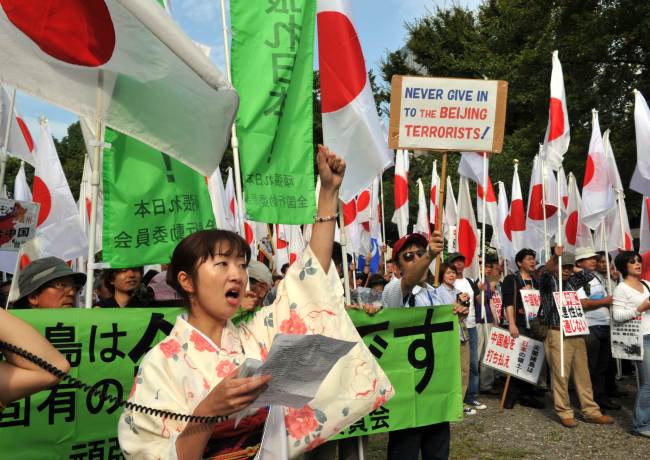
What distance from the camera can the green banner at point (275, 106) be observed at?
4469 mm

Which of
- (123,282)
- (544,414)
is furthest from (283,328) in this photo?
(544,414)

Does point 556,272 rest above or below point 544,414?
above

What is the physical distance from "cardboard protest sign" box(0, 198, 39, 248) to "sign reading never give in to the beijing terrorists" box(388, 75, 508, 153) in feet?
10.9

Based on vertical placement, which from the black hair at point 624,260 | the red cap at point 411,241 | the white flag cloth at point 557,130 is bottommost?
the black hair at point 624,260

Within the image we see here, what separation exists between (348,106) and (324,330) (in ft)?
8.24

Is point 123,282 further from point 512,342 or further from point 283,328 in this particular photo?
point 512,342

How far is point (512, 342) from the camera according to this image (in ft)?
25.1

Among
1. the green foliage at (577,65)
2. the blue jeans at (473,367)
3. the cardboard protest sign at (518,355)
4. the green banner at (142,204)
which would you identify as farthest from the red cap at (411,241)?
the green foliage at (577,65)

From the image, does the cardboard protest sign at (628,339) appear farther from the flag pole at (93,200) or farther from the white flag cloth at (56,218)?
the white flag cloth at (56,218)

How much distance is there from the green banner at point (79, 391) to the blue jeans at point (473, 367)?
5161 millimetres

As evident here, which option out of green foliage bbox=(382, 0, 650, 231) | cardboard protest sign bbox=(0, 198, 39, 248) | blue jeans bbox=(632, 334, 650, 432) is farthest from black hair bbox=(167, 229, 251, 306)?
green foliage bbox=(382, 0, 650, 231)

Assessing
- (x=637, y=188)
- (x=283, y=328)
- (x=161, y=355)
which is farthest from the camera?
(x=637, y=188)

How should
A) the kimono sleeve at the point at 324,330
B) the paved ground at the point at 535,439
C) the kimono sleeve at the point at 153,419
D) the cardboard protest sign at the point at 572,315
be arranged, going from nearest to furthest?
the kimono sleeve at the point at 153,419 < the kimono sleeve at the point at 324,330 < the paved ground at the point at 535,439 < the cardboard protest sign at the point at 572,315

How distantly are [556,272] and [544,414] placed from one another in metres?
1.68
